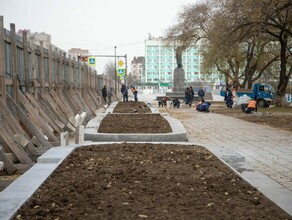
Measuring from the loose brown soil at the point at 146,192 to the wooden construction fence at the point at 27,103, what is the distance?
7.48 ft

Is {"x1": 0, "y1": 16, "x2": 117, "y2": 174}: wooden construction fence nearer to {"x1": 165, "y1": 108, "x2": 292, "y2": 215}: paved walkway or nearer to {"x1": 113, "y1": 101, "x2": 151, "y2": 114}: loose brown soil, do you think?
{"x1": 165, "y1": 108, "x2": 292, "y2": 215}: paved walkway

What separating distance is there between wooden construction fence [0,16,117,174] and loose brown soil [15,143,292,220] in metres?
2.28

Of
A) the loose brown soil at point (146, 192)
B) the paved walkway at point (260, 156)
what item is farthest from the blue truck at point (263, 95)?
the loose brown soil at point (146, 192)

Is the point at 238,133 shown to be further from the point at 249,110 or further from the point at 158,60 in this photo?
the point at 158,60

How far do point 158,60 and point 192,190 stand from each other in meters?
144

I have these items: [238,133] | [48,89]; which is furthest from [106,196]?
[48,89]

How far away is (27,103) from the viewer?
34.6 ft

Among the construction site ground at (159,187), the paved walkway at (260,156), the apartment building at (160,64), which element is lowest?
the paved walkway at (260,156)

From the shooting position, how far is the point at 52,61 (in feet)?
53.2

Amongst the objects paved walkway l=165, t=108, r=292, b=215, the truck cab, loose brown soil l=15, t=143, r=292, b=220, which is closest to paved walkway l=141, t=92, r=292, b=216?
paved walkway l=165, t=108, r=292, b=215

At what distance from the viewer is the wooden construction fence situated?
8109mm

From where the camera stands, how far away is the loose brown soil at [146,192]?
11.8 ft

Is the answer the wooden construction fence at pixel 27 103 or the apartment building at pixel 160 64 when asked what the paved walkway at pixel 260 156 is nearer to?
the wooden construction fence at pixel 27 103

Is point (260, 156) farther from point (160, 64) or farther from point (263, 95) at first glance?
point (160, 64)
